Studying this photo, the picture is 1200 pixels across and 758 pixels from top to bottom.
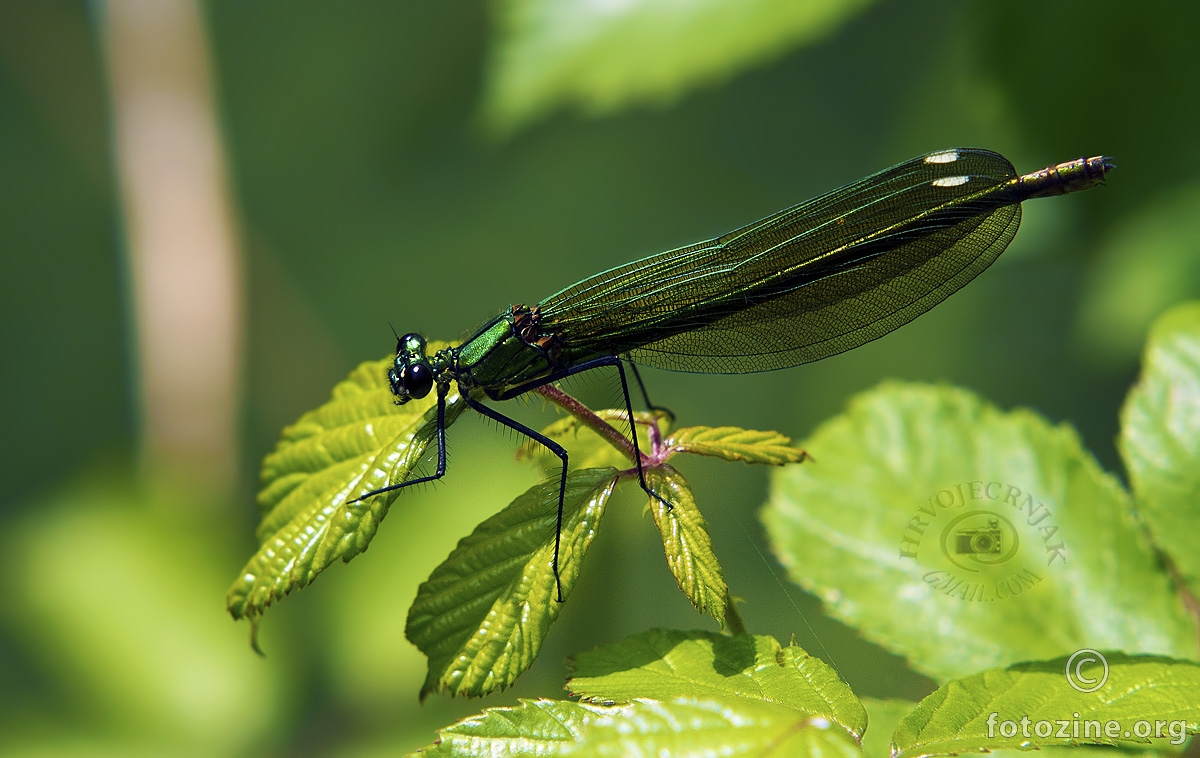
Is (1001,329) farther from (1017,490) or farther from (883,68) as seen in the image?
(1017,490)

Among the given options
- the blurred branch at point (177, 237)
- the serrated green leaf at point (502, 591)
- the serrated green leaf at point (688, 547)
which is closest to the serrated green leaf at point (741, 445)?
the serrated green leaf at point (688, 547)

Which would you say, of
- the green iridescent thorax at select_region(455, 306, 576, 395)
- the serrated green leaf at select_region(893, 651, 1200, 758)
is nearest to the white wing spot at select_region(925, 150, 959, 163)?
the green iridescent thorax at select_region(455, 306, 576, 395)

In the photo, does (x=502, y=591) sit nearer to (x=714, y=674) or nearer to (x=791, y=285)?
(x=714, y=674)

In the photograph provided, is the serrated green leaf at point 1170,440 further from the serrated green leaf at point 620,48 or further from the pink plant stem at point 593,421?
the serrated green leaf at point 620,48

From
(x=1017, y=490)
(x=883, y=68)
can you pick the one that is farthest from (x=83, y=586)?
(x=883, y=68)

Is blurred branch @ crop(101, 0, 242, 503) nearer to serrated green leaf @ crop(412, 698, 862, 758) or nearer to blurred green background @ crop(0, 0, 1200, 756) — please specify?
blurred green background @ crop(0, 0, 1200, 756)

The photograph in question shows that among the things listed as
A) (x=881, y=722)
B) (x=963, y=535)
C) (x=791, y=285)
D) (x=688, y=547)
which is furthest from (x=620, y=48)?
(x=881, y=722)
